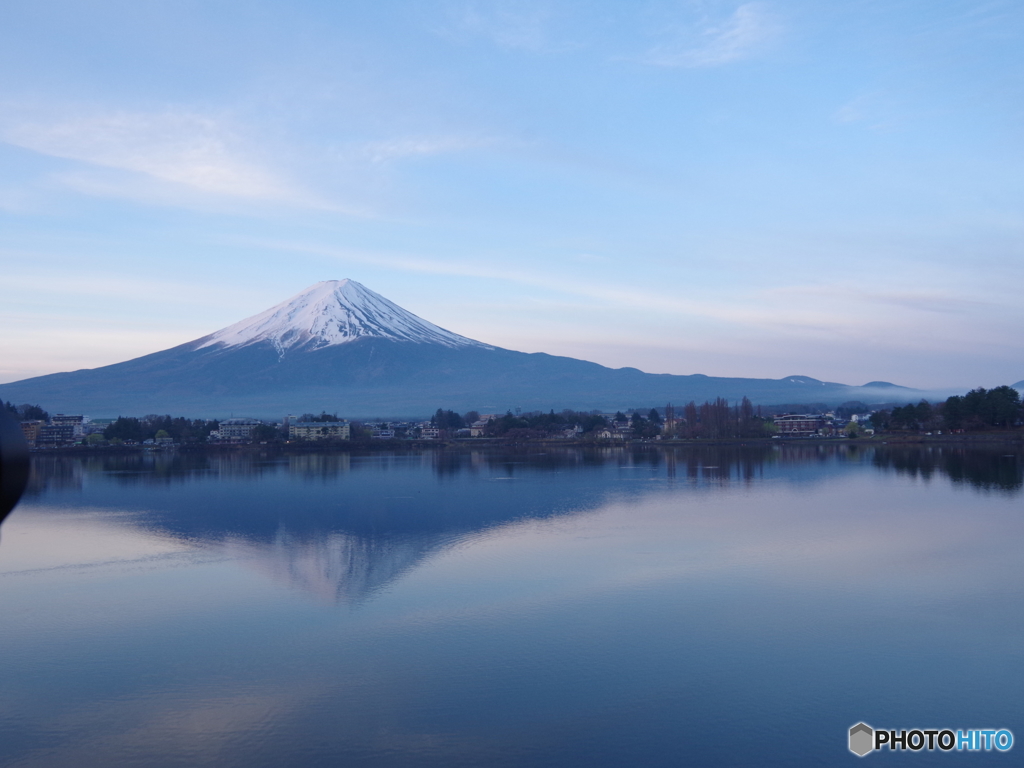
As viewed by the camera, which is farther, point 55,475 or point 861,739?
point 55,475

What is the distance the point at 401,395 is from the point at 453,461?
4668 centimetres

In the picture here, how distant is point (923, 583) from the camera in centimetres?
566

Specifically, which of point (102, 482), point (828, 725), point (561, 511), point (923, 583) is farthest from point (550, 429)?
point (828, 725)

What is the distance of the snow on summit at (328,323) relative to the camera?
2928 inches

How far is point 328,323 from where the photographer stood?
252 feet

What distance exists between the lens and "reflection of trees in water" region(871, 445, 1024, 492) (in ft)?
40.8

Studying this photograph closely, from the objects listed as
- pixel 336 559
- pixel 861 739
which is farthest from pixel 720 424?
pixel 861 739

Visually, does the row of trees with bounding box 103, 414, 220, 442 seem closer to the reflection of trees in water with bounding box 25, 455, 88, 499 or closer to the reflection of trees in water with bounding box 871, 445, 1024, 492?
the reflection of trees in water with bounding box 25, 455, 88, 499

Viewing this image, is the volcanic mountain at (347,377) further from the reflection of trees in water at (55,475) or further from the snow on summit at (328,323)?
the reflection of trees in water at (55,475)

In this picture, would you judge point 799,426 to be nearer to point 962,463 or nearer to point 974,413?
point 974,413

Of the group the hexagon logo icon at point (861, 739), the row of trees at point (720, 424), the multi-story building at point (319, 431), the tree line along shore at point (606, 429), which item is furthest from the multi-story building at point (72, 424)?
the hexagon logo icon at point (861, 739)

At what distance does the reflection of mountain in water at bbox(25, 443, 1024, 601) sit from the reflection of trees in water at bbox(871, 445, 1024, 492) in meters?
0.03

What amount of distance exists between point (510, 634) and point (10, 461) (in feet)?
13.3

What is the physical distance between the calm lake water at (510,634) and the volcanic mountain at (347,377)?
1927 inches
